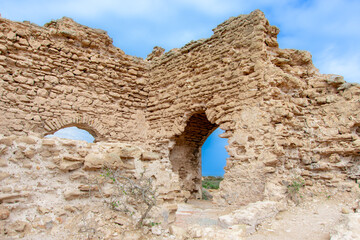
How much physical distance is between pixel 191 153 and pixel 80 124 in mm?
3415

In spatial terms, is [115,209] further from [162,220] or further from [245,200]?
[245,200]

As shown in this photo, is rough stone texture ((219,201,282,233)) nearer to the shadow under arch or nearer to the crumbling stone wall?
the shadow under arch

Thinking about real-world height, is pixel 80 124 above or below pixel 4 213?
above

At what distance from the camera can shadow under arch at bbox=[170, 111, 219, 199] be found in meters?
7.24

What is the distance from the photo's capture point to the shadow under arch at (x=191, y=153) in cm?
724

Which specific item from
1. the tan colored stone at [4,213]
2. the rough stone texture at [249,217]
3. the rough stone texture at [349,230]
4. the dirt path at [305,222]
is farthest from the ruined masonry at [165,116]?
the rough stone texture at [349,230]

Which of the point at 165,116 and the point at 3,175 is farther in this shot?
the point at 165,116

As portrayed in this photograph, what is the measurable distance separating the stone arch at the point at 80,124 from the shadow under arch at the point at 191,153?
2.08 m

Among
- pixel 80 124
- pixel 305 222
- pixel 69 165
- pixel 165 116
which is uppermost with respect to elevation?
pixel 165 116

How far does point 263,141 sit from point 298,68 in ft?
6.71

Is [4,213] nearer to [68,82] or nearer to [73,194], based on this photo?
[73,194]

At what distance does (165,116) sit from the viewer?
6.86m

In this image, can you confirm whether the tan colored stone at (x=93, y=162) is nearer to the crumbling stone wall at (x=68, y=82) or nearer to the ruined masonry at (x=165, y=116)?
the ruined masonry at (x=165, y=116)

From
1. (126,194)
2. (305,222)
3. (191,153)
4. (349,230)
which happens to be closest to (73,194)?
(126,194)
